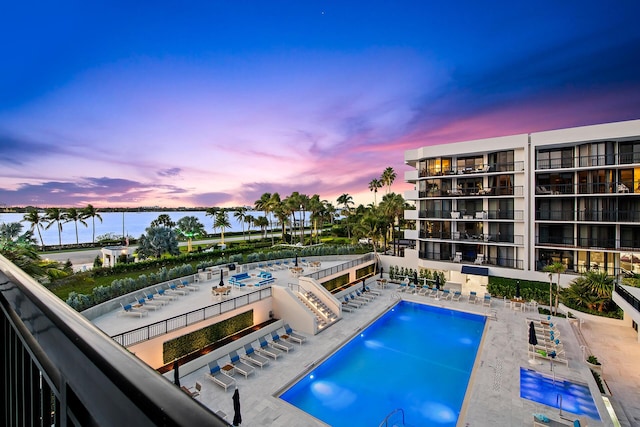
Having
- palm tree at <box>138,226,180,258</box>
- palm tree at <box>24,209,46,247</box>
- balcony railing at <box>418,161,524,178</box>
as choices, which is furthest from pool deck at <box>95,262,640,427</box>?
palm tree at <box>24,209,46,247</box>

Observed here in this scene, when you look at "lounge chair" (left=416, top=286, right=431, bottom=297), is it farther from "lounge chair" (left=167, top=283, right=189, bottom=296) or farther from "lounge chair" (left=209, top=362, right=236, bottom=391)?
"lounge chair" (left=167, top=283, right=189, bottom=296)

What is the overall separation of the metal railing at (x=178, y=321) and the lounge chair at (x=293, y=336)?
2.87m

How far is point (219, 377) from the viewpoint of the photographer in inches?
600

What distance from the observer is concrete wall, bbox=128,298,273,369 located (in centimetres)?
1540

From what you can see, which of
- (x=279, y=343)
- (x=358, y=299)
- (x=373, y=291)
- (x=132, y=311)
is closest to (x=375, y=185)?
(x=373, y=291)

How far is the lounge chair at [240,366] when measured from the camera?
15771 mm

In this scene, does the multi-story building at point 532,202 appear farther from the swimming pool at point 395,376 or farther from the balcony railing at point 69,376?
the balcony railing at point 69,376

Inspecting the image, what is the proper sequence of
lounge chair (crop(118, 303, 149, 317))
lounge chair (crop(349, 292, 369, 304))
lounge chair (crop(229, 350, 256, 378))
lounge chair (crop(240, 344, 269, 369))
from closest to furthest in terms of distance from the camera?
1. lounge chair (crop(229, 350, 256, 378))
2. lounge chair (crop(240, 344, 269, 369))
3. lounge chair (crop(118, 303, 149, 317))
4. lounge chair (crop(349, 292, 369, 304))

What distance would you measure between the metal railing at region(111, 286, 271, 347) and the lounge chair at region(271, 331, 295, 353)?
3.05 meters

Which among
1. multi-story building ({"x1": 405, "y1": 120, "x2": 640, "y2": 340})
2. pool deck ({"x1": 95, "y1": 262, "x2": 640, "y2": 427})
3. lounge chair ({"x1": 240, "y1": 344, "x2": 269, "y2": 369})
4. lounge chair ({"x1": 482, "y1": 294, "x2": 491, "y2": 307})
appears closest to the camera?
pool deck ({"x1": 95, "y1": 262, "x2": 640, "y2": 427})

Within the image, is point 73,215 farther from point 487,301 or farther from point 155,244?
point 487,301

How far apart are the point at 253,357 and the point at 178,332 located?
173 inches

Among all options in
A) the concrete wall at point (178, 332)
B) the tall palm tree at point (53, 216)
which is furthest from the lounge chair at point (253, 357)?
the tall palm tree at point (53, 216)

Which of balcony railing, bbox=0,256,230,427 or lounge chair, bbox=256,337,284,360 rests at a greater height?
balcony railing, bbox=0,256,230,427
